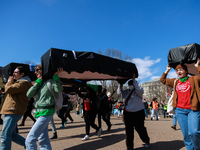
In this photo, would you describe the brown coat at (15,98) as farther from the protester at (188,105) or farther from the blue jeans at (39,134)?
the protester at (188,105)

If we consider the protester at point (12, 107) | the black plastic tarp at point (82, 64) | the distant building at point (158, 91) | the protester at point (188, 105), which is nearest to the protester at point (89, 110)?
the black plastic tarp at point (82, 64)

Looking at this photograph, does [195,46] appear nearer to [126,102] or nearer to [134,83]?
[134,83]

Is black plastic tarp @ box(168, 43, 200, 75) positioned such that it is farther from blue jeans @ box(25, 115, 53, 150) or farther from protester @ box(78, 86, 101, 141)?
protester @ box(78, 86, 101, 141)

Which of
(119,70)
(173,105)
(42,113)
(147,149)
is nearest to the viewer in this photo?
(42,113)

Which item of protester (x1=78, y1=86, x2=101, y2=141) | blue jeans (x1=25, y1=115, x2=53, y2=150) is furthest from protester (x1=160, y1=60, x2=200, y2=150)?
protester (x1=78, y1=86, x2=101, y2=141)

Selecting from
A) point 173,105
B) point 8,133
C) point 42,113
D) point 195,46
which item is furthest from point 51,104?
point 195,46

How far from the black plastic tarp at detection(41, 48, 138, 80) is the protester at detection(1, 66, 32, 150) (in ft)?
1.66

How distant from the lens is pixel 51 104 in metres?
2.88

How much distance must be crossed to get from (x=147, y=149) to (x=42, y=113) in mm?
2771

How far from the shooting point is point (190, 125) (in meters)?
2.86

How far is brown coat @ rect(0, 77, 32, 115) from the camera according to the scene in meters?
3.07

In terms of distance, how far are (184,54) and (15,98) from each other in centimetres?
352

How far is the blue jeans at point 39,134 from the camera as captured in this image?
8.62 feet

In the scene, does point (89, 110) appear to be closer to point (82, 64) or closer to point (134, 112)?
point (134, 112)
